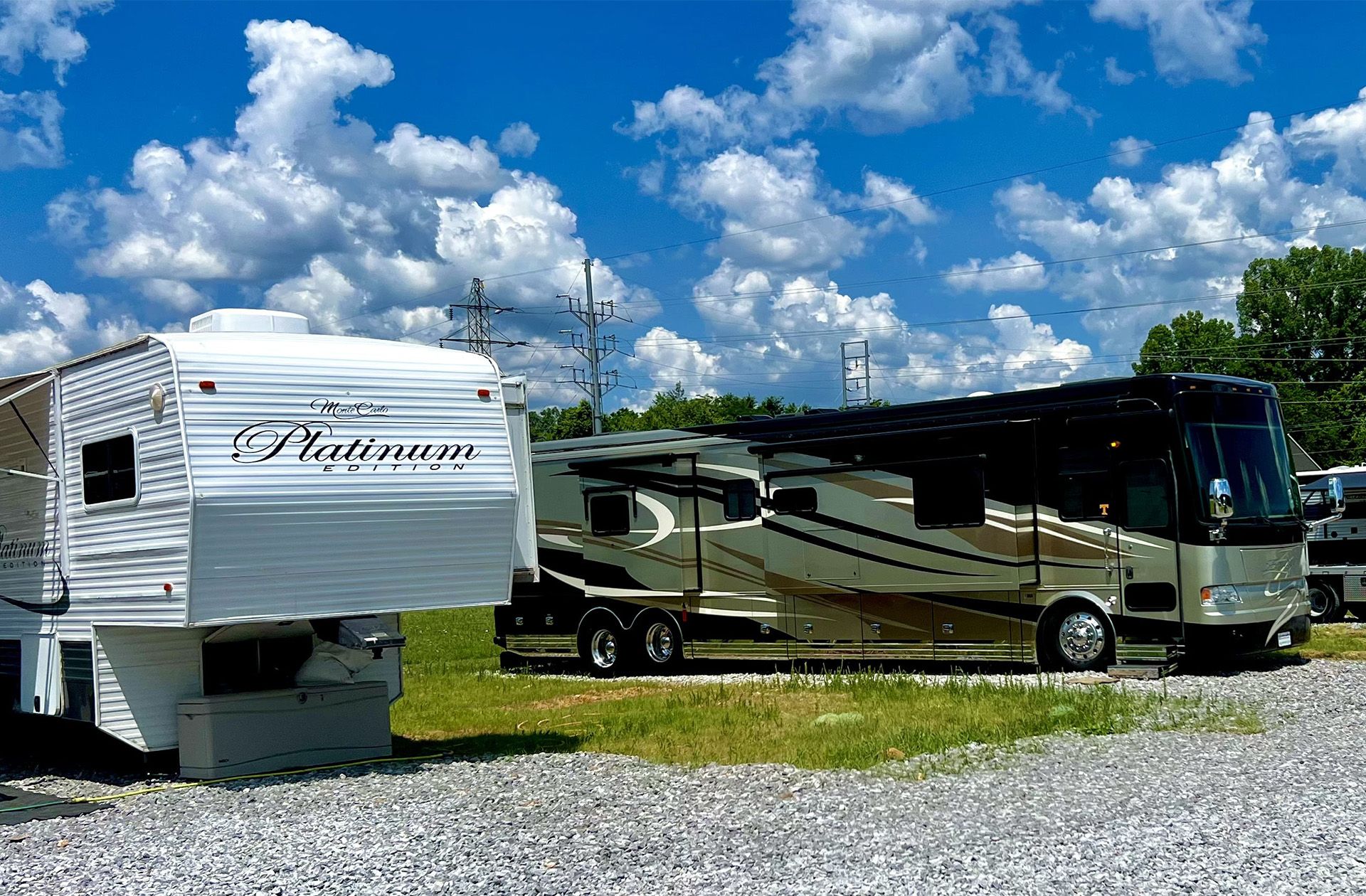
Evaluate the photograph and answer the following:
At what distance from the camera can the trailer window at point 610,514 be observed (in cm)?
1816

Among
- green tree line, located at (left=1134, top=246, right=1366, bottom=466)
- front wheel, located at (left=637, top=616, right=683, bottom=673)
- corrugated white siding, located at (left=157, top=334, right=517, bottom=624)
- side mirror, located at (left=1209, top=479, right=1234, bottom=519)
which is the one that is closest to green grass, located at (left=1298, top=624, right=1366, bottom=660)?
side mirror, located at (left=1209, top=479, right=1234, bottom=519)

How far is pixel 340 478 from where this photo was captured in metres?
9.97

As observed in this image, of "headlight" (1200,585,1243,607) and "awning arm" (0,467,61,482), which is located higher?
"awning arm" (0,467,61,482)

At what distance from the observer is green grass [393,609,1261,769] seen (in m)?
10.5

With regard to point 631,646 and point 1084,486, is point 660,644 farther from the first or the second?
point 1084,486

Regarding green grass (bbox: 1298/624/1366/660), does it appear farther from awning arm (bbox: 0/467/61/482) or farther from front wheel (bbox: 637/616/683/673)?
awning arm (bbox: 0/467/61/482)

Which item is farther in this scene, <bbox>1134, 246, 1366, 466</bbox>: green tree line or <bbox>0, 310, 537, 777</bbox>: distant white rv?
<bbox>1134, 246, 1366, 466</bbox>: green tree line

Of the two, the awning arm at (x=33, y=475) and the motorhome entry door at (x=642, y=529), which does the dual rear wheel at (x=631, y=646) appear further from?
the awning arm at (x=33, y=475)

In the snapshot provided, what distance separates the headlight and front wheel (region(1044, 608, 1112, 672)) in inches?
41.8

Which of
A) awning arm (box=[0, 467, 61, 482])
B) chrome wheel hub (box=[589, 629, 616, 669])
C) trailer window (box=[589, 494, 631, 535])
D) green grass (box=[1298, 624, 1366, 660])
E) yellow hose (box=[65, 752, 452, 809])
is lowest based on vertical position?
yellow hose (box=[65, 752, 452, 809])

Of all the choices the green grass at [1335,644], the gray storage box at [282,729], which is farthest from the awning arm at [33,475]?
the green grass at [1335,644]

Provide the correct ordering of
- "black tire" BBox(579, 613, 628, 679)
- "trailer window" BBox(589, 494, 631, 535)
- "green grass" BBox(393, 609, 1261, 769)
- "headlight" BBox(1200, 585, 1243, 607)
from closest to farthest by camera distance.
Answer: "green grass" BBox(393, 609, 1261, 769) → "headlight" BBox(1200, 585, 1243, 607) → "trailer window" BBox(589, 494, 631, 535) → "black tire" BBox(579, 613, 628, 679)

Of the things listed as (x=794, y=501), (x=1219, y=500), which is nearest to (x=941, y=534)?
(x=794, y=501)

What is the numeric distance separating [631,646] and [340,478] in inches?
344
